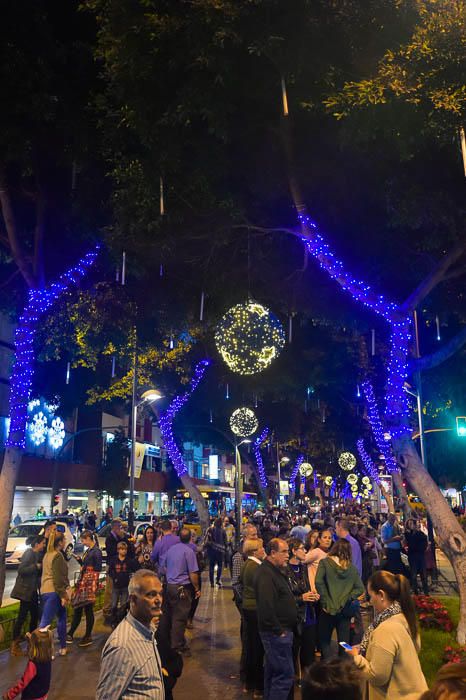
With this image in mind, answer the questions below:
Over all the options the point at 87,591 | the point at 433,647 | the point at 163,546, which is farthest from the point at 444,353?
the point at 87,591

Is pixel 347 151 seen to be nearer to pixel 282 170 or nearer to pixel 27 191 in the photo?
pixel 282 170

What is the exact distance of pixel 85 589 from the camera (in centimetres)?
1062

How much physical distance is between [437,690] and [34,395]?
33.4 m

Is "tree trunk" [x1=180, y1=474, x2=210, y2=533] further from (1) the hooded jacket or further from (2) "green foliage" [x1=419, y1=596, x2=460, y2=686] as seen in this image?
(1) the hooded jacket

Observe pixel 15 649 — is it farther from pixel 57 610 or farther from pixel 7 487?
pixel 7 487

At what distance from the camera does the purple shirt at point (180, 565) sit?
9.58 meters

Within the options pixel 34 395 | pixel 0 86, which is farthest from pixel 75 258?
pixel 34 395

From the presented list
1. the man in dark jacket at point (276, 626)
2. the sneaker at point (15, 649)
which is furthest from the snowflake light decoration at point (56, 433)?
the man in dark jacket at point (276, 626)

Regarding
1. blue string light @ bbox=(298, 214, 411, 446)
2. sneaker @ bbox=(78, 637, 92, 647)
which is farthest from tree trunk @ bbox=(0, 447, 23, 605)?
blue string light @ bbox=(298, 214, 411, 446)

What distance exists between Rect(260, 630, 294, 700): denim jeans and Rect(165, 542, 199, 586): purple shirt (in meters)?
3.54

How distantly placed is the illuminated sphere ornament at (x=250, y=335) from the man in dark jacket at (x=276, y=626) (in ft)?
18.0

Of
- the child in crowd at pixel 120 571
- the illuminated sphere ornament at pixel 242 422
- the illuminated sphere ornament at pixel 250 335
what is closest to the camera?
the child in crowd at pixel 120 571

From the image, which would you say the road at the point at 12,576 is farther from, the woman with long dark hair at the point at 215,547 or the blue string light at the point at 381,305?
the blue string light at the point at 381,305

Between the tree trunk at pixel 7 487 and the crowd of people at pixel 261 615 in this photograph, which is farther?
the tree trunk at pixel 7 487
